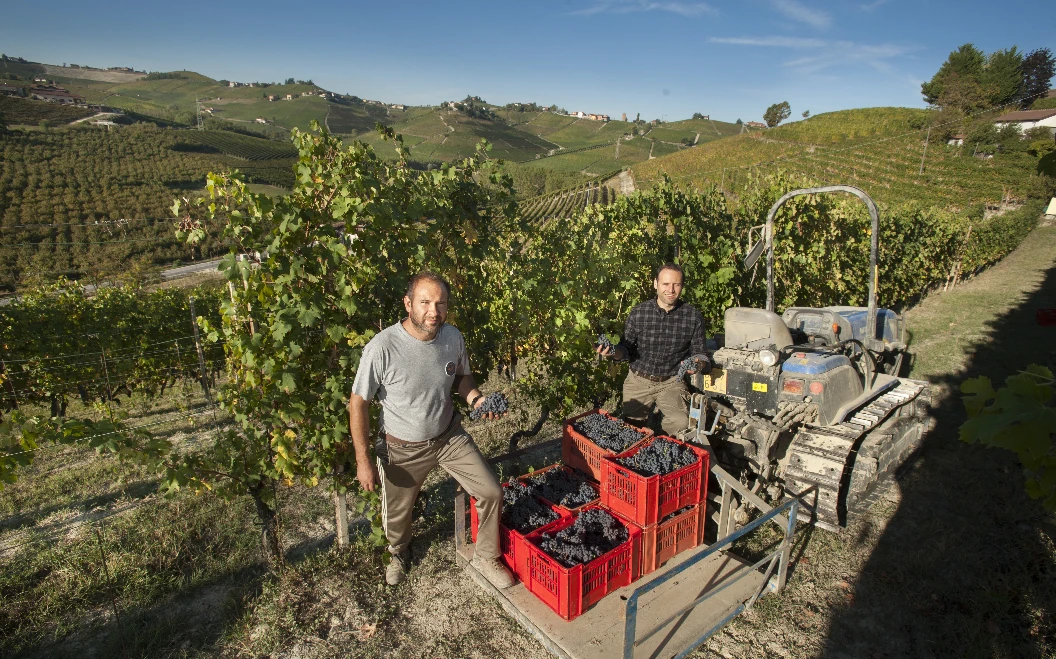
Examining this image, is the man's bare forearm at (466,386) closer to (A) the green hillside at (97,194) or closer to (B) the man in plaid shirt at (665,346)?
(B) the man in plaid shirt at (665,346)

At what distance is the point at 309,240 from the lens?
366 centimetres

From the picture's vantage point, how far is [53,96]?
228ft

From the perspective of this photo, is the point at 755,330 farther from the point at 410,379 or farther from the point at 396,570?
the point at 396,570

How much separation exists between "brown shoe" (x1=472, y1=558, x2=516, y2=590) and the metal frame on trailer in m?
0.05

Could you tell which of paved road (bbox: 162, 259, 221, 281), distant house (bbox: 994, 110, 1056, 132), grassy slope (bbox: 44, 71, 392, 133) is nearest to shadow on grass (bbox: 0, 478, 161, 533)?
paved road (bbox: 162, 259, 221, 281)

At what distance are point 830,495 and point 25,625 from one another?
5680mm

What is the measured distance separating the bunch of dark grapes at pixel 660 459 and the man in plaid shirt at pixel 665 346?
764mm

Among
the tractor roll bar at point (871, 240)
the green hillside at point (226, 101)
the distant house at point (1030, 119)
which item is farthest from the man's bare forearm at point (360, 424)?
the green hillside at point (226, 101)

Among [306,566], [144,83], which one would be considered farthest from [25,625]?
[144,83]

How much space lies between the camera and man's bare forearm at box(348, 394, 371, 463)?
3254 millimetres

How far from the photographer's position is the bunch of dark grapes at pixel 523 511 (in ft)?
12.2

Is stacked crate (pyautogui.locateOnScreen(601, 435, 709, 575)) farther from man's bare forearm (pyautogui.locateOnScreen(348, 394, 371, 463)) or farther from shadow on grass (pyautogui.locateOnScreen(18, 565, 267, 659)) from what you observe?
shadow on grass (pyautogui.locateOnScreen(18, 565, 267, 659))

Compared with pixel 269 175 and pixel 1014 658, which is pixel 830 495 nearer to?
pixel 1014 658

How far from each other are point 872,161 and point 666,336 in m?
49.9
